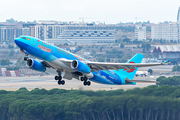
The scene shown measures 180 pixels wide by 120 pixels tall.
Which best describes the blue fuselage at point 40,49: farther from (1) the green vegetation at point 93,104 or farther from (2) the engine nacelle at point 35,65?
(1) the green vegetation at point 93,104

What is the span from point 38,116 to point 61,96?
10398 millimetres

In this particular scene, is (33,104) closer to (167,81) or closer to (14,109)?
(14,109)

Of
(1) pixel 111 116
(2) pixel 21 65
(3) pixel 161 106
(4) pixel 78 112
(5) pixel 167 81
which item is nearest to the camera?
(3) pixel 161 106

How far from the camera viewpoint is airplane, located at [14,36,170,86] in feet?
159

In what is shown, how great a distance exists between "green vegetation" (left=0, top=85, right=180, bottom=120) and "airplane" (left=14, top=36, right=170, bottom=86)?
23.0 feet

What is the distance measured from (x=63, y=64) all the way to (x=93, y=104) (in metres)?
21.0

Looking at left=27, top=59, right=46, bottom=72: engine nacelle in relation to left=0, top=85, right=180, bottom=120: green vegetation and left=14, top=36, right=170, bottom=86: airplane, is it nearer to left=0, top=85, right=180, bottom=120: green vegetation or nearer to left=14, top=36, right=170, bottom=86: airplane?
left=14, top=36, right=170, bottom=86: airplane

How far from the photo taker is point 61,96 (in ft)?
279

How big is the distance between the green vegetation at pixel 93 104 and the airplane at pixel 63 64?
7.00 meters

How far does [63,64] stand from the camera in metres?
50.4

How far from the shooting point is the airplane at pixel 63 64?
1912 inches

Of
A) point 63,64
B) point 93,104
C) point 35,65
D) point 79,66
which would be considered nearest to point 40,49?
point 63,64

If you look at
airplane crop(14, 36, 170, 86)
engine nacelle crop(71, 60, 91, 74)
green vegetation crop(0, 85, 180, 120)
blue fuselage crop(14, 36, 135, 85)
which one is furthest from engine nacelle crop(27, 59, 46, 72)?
green vegetation crop(0, 85, 180, 120)

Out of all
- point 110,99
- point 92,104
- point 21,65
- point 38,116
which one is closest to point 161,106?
point 110,99
